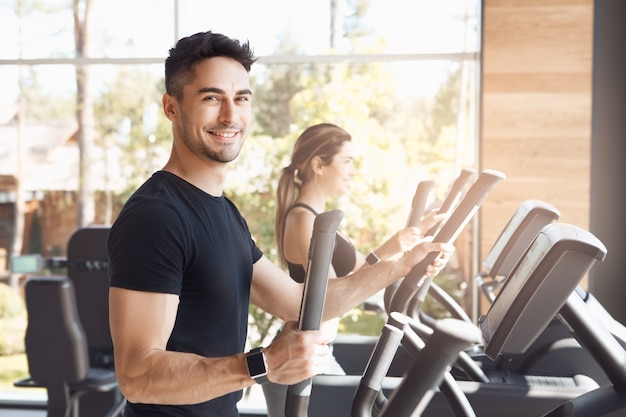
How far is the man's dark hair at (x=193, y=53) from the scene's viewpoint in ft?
4.89

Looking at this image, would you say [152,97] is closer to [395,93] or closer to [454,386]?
[395,93]

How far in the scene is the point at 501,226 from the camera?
13.2 ft

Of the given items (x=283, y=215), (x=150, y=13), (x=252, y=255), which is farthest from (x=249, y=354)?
(x=150, y=13)

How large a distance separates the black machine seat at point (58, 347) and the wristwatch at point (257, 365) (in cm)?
237

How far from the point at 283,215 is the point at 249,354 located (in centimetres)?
164

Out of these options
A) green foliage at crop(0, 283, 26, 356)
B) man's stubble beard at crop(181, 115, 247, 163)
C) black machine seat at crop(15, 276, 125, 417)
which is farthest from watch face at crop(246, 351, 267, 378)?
green foliage at crop(0, 283, 26, 356)

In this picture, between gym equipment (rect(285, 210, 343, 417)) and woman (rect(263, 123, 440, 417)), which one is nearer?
gym equipment (rect(285, 210, 343, 417))

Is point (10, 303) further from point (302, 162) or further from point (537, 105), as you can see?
point (537, 105)

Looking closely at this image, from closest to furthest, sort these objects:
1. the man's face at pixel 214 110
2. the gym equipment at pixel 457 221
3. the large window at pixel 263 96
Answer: the man's face at pixel 214 110 < the gym equipment at pixel 457 221 < the large window at pixel 263 96

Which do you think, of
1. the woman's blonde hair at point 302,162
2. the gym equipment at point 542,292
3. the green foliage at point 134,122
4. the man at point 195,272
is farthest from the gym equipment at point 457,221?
the green foliage at point 134,122

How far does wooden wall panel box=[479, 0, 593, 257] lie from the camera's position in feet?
13.0

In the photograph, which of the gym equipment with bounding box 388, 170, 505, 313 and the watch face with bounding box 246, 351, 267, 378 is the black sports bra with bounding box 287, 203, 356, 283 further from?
the watch face with bounding box 246, 351, 267, 378

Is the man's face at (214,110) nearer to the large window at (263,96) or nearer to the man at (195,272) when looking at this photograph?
the man at (195,272)

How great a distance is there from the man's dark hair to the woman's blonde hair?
4.26ft
